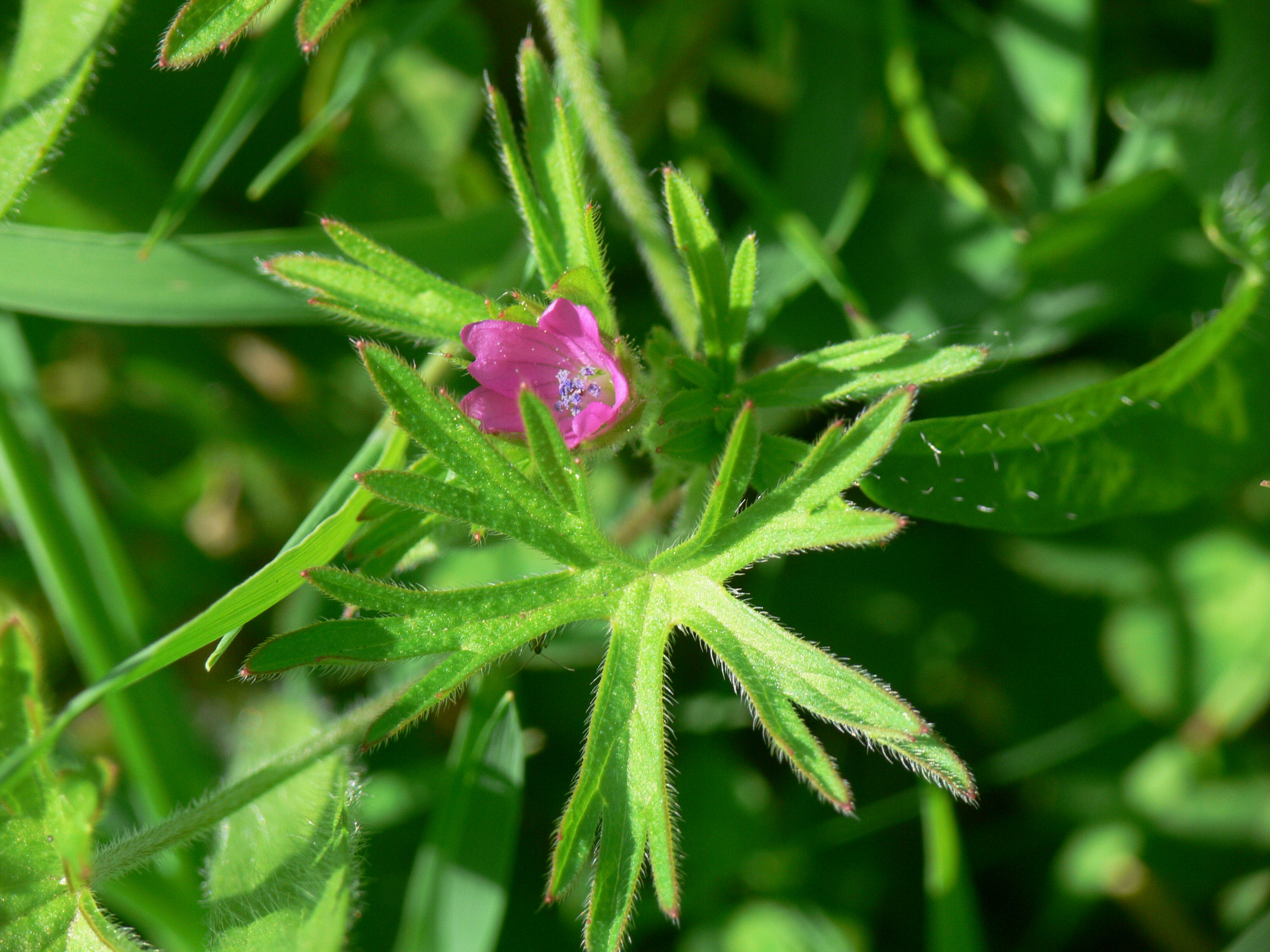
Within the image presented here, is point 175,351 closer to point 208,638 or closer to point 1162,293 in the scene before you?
point 208,638

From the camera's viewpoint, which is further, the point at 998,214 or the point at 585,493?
the point at 998,214

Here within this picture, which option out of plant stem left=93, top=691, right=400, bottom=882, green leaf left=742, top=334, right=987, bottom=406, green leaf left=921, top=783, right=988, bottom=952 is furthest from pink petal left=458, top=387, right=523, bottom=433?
green leaf left=921, top=783, right=988, bottom=952

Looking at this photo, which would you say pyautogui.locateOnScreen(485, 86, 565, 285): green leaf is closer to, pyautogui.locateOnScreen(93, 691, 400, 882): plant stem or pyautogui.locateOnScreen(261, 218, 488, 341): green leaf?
pyautogui.locateOnScreen(261, 218, 488, 341): green leaf

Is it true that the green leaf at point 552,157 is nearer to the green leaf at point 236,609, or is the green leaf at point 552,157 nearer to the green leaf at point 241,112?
the green leaf at point 236,609

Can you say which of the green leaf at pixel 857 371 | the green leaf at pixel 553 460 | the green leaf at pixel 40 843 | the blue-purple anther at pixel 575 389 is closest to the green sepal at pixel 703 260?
the green leaf at pixel 857 371

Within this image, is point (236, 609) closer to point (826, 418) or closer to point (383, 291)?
point (383, 291)

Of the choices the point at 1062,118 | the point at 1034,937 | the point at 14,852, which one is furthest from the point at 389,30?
the point at 1034,937

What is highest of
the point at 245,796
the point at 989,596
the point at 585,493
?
the point at 585,493
